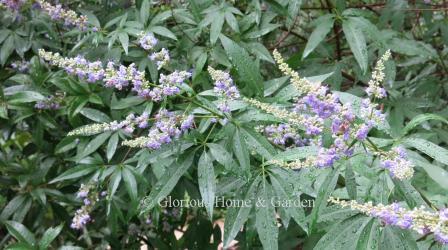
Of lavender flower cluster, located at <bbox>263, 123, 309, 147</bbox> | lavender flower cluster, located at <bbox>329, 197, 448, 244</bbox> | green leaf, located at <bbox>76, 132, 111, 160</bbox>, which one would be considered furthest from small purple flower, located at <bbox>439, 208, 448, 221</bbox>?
green leaf, located at <bbox>76, 132, 111, 160</bbox>

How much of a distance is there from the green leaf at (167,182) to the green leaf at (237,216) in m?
0.30

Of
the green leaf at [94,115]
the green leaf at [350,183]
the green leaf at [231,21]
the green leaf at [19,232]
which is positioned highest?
the green leaf at [231,21]

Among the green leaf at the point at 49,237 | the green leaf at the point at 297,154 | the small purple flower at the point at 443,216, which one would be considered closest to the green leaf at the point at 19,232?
→ the green leaf at the point at 49,237

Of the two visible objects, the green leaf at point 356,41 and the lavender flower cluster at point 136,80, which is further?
the green leaf at point 356,41

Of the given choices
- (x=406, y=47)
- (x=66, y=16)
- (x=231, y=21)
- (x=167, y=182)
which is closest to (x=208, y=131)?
(x=167, y=182)

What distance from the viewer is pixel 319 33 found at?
3.38 metres


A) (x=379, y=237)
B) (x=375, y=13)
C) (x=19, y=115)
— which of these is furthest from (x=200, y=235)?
(x=375, y=13)

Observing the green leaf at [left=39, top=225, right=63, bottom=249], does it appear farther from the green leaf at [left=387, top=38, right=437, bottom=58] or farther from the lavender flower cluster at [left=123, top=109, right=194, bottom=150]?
the green leaf at [left=387, top=38, right=437, bottom=58]

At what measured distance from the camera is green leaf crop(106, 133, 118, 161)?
3236mm

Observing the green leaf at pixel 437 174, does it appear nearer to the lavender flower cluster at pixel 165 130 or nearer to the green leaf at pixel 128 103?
the lavender flower cluster at pixel 165 130

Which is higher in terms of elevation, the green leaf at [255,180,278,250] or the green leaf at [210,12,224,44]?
the green leaf at [210,12,224,44]

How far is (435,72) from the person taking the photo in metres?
4.57

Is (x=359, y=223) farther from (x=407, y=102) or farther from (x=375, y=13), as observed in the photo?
(x=375, y=13)

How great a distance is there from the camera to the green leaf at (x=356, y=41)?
10.4 ft
